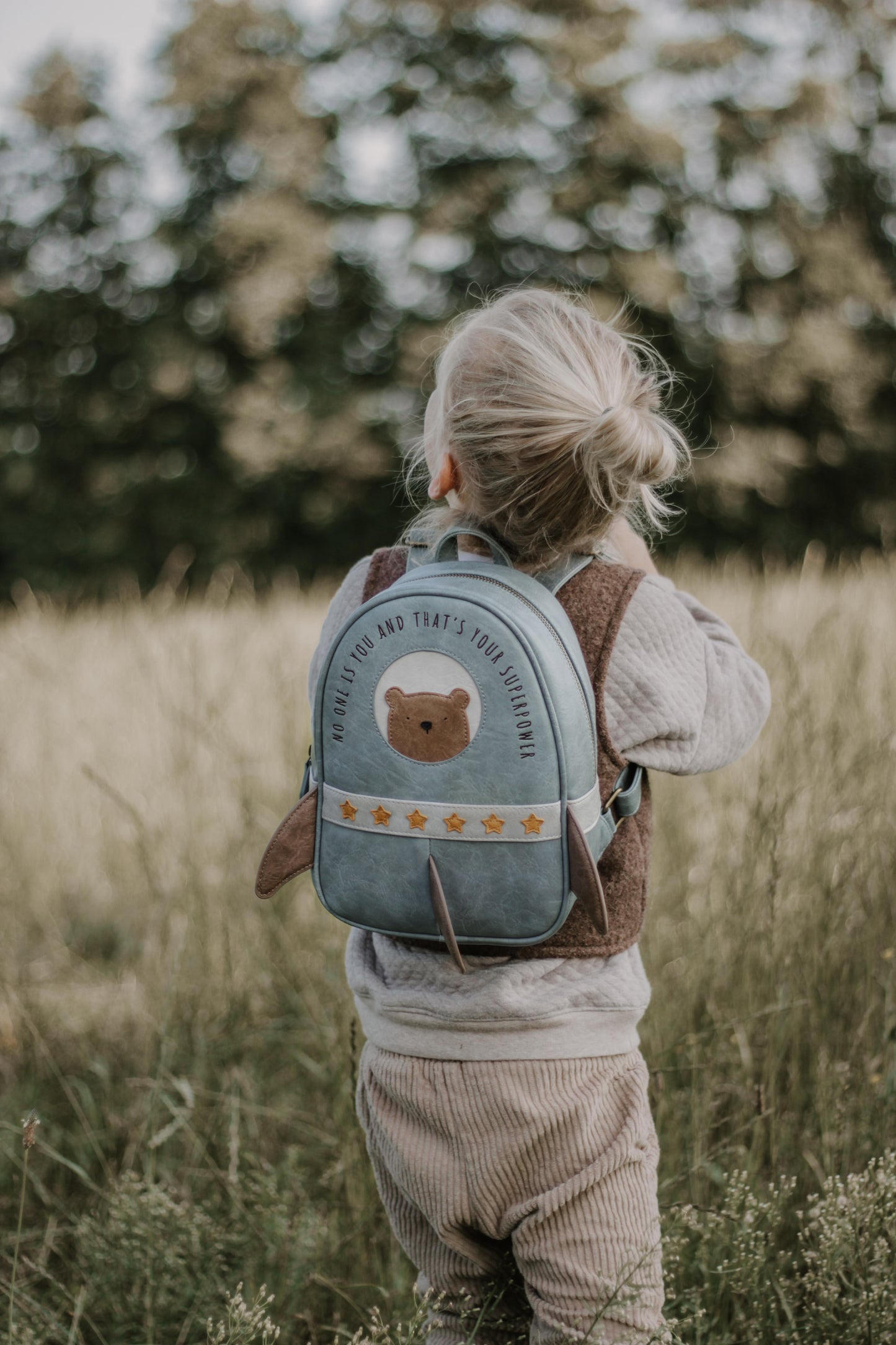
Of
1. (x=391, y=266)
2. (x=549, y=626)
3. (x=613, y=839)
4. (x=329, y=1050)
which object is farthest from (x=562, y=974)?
(x=391, y=266)

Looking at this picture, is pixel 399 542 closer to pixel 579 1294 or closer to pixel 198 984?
pixel 579 1294

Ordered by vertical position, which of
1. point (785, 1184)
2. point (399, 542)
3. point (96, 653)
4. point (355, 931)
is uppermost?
point (399, 542)

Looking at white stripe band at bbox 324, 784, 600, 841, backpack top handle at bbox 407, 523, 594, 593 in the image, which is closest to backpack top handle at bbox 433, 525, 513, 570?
backpack top handle at bbox 407, 523, 594, 593

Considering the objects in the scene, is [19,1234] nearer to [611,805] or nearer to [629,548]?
[611,805]

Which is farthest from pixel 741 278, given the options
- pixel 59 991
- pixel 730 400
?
pixel 59 991

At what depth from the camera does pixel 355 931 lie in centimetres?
147

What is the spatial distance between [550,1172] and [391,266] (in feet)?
48.1

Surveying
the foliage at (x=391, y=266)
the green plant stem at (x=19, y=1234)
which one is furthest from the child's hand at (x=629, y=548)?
the foliage at (x=391, y=266)

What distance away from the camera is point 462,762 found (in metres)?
1.17

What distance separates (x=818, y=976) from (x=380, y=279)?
46.4ft

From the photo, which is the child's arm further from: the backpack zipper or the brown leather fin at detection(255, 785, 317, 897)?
the brown leather fin at detection(255, 785, 317, 897)

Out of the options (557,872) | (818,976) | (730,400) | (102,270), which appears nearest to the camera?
(557,872)

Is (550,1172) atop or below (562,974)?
below

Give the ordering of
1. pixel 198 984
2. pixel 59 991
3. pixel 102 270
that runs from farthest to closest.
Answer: pixel 102 270 → pixel 59 991 → pixel 198 984
